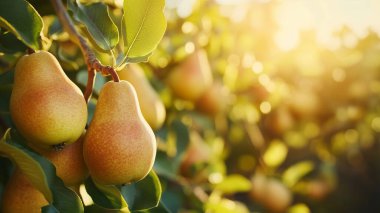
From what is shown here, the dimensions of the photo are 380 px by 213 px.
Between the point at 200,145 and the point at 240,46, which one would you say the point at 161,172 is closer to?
the point at 200,145

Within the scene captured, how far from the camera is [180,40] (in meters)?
1.31

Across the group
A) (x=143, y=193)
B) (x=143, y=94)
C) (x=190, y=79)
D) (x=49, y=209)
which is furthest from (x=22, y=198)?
(x=190, y=79)

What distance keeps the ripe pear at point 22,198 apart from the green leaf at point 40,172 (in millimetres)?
39

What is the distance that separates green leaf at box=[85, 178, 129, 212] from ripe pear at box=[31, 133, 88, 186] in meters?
0.03

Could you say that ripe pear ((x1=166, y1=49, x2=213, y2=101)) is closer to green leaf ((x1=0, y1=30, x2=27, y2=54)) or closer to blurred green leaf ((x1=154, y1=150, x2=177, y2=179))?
blurred green leaf ((x1=154, y1=150, x2=177, y2=179))

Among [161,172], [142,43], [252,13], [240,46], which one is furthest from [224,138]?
[142,43]

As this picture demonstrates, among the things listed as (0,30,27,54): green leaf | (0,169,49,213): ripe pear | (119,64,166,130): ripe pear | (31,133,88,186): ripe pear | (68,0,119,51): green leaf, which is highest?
(68,0,119,51): green leaf

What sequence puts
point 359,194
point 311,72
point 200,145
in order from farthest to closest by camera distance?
point 359,194 < point 311,72 < point 200,145


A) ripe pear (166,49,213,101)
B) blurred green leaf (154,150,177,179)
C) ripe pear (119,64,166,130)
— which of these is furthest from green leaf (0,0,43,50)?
ripe pear (166,49,213,101)

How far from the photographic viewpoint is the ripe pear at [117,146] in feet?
1.83

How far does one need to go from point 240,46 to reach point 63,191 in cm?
140

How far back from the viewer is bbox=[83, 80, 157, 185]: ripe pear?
56 centimetres

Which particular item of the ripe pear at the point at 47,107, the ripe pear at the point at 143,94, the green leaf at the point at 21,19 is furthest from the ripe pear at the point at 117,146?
the ripe pear at the point at 143,94

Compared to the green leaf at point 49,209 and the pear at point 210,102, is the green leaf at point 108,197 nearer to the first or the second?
the green leaf at point 49,209
